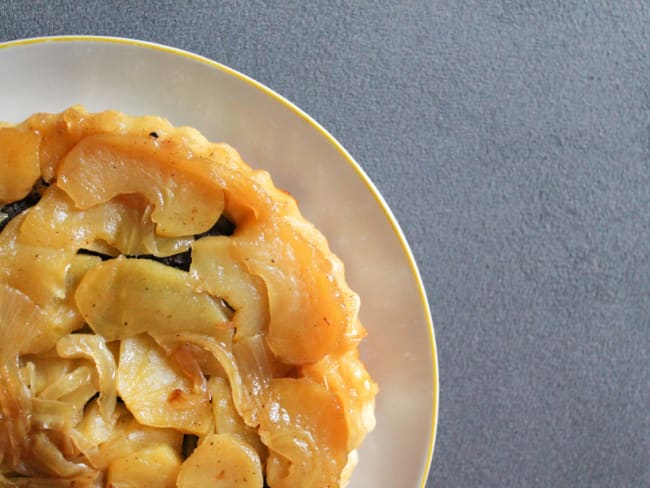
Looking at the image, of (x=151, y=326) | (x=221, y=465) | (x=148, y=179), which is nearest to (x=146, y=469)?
(x=221, y=465)

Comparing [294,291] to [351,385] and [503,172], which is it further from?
[503,172]

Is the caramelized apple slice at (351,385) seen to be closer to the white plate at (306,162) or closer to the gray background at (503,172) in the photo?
the white plate at (306,162)

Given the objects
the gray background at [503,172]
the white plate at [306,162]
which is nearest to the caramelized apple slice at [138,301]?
the white plate at [306,162]

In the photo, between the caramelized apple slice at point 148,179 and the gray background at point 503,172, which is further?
the gray background at point 503,172

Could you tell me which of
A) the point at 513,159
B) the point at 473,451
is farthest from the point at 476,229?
the point at 473,451

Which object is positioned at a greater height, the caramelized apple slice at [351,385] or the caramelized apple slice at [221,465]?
the caramelized apple slice at [351,385]

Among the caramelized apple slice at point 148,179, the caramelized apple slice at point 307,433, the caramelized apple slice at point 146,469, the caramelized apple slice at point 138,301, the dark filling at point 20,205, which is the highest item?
the caramelized apple slice at point 148,179

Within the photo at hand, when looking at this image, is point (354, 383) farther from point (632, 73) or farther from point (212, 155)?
point (632, 73)
